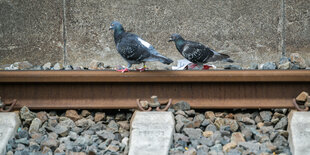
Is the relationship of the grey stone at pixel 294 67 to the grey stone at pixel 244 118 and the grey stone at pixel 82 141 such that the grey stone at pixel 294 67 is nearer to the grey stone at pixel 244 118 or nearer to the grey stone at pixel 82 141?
the grey stone at pixel 244 118

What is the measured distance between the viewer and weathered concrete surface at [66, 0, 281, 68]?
253 inches

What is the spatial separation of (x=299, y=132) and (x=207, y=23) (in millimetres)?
3112

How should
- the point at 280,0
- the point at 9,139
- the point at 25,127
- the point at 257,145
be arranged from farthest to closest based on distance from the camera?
the point at 280,0 < the point at 25,127 < the point at 9,139 < the point at 257,145

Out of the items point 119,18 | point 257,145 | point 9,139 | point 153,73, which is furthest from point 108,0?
point 257,145

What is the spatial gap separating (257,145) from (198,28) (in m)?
3.17

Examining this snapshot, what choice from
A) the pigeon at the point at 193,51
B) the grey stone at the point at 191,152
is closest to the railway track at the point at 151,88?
the pigeon at the point at 193,51

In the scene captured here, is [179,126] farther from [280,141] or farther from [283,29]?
[283,29]

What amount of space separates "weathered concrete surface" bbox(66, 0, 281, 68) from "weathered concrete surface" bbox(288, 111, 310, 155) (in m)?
2.62

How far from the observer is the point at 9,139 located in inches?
151

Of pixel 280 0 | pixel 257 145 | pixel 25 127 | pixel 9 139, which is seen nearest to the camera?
pixel 257 145

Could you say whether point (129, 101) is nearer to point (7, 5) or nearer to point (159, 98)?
point (159, 98)

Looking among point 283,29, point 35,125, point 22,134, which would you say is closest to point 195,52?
point 35,125

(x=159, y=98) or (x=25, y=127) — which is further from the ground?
(x=159, y=98)

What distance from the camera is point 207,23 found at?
645cm
